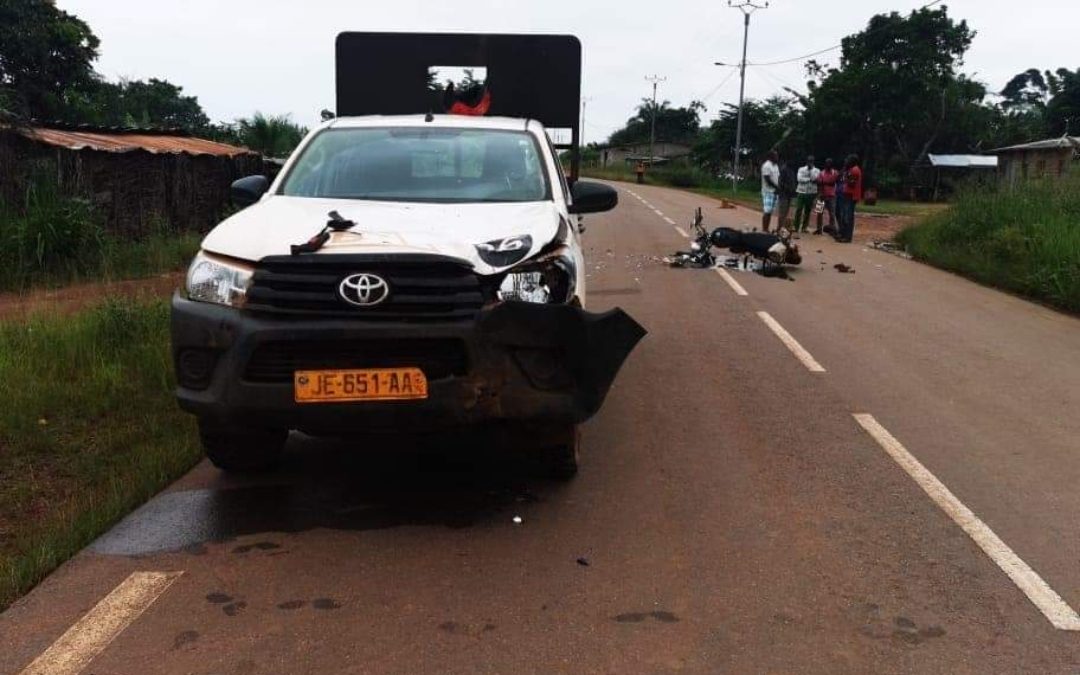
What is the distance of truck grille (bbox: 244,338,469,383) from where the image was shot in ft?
12.7

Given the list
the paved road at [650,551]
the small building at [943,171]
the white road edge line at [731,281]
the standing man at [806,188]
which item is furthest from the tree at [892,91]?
the paved road at [650,551]

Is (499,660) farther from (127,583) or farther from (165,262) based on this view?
(165,262)

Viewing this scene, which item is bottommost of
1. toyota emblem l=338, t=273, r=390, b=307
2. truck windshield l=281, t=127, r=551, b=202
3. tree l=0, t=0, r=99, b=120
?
Answer: toyota emblem l=338, t=273, r=390, b=307

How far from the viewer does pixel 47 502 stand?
4.62m

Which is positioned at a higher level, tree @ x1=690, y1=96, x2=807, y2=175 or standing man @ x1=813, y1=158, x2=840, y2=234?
tree @ x1=690, y1=96, x2=807, y2=175

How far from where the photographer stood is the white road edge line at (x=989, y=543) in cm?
354

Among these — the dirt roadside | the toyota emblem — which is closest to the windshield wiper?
the toyota emblem

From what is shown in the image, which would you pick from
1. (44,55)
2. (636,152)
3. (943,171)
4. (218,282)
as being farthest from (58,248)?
(636,152)

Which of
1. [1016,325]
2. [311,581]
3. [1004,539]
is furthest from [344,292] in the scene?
[1016,325]

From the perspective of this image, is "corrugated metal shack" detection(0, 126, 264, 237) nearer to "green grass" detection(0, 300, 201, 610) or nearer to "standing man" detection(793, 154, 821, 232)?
"green grass" detection(0, 300, 201, 610)

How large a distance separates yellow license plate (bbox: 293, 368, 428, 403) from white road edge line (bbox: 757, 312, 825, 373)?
4653 millimetres

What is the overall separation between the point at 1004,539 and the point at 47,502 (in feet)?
15.3

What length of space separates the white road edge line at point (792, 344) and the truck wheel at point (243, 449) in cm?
453

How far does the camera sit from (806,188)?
20.2 meters
